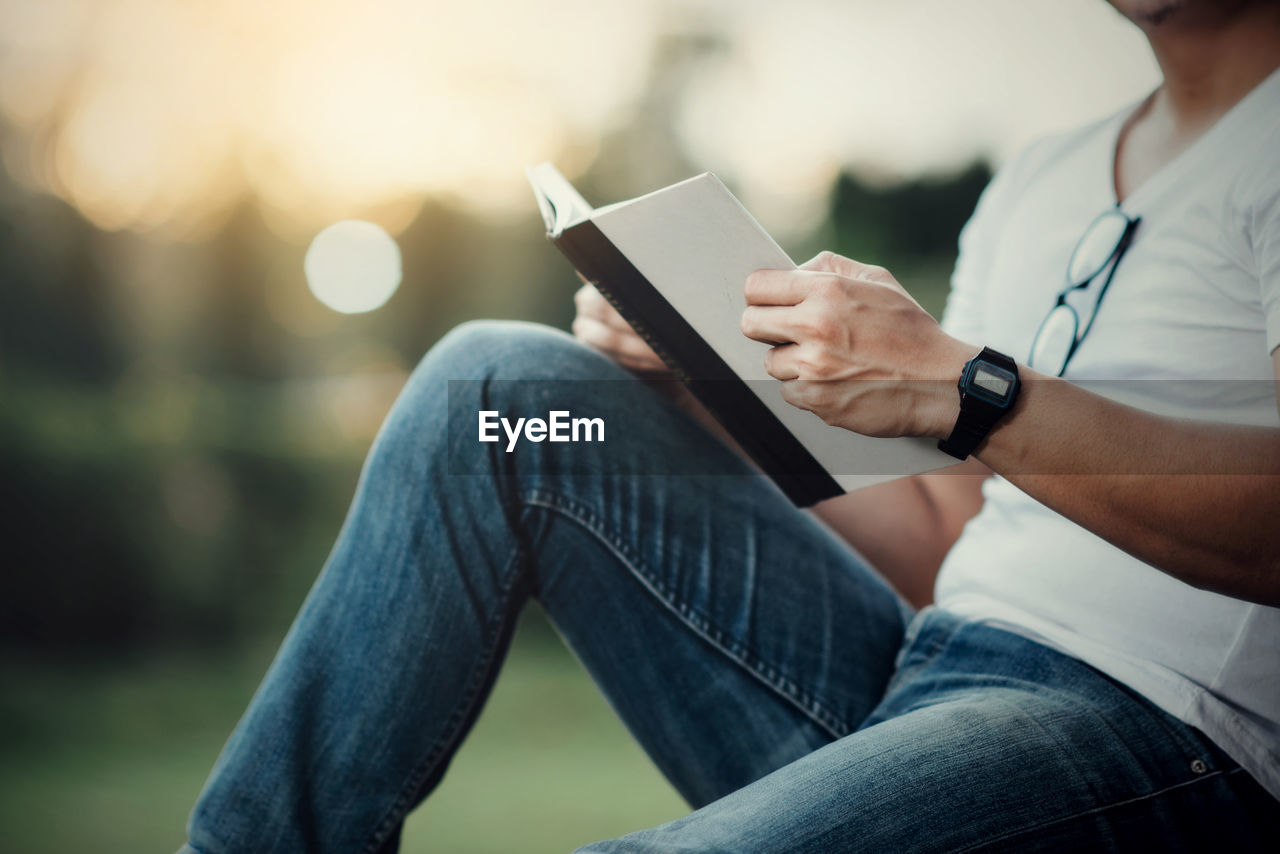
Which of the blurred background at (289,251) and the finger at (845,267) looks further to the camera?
the blurred background at (289,251)

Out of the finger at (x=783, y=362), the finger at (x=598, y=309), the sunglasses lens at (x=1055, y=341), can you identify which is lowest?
the sunglasses lens at (x=1055, y=341)

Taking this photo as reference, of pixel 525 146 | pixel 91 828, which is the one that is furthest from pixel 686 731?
pixel 525 146

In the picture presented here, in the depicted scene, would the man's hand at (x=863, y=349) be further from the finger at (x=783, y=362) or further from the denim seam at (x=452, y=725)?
the denim seam at (x=452, y=725)

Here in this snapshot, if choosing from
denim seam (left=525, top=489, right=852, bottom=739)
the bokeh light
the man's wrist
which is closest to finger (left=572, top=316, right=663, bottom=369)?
denim seam (left=525, top=489, right=852, bottom=739)

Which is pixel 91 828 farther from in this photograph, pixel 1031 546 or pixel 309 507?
pixel 1031 546

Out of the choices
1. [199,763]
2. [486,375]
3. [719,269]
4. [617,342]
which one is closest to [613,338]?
[617,342]

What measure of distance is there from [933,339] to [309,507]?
7.90ft

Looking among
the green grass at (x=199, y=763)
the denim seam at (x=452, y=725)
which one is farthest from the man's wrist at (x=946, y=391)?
the green grass at (x=199, y=763)

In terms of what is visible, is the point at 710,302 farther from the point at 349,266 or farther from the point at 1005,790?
the point at 349,266

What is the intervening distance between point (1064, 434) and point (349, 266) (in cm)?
284

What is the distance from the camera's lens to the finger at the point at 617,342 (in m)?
0.73

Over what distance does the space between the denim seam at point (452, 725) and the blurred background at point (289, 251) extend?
35.4 inches

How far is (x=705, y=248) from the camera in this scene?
518mm

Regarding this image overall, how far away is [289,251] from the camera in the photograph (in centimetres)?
288
